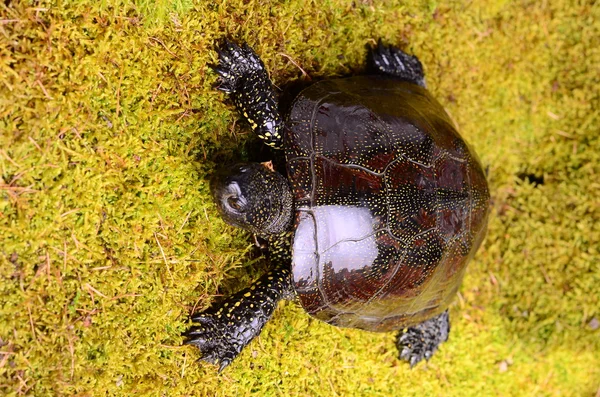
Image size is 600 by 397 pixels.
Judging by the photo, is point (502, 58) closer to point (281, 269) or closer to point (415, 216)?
point (415, 216)

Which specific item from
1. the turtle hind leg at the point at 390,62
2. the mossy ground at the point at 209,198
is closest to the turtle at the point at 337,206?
the mossy ground at the point at 209,198

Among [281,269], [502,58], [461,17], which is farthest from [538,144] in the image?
[281,269]

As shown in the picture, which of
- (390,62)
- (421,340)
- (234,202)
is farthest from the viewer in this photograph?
(421,340)

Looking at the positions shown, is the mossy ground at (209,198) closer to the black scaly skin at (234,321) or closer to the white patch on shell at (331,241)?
the black scaly skin at (234,321)

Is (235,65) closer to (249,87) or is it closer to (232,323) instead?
(249,87)

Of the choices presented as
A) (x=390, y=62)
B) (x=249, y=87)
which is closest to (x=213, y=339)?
(x=249, y=87)

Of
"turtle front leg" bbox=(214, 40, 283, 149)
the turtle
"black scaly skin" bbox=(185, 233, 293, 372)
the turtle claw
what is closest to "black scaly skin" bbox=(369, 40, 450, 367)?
the turtle
